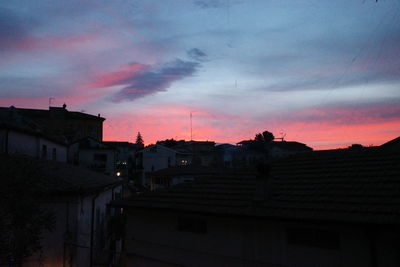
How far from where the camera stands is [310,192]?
10055 mm

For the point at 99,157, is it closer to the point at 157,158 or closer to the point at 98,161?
the point at 98,161

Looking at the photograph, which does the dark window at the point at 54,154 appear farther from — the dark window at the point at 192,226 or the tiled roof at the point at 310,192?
the dark window at the point at 192,226

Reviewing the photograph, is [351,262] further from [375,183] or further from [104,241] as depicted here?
[104,241]

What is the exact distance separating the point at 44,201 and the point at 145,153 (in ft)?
178

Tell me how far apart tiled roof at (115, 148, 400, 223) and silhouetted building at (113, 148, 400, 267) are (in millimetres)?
25

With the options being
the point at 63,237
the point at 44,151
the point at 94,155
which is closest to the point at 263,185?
the point at 63,237

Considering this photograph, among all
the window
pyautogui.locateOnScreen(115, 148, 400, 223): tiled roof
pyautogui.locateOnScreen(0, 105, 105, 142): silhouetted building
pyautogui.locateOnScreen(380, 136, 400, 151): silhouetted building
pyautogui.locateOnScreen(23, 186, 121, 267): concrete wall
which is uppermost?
pyautogui.locateOnScreen(0, 105, 105, 142): silhouetted building

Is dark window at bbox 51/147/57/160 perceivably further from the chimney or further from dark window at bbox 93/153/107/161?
the chimney

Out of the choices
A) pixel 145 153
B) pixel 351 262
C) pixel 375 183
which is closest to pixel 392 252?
pixel 351 262

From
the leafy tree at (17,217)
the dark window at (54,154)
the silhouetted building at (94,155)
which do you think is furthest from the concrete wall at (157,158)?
the leafy tree at (17,217)

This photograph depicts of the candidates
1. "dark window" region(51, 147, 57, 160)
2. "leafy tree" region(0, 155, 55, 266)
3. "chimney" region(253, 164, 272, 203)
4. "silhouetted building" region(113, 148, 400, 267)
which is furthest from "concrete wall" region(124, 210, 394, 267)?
"dark window" region(51, 147, 57, 160)

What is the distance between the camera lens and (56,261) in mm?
13289

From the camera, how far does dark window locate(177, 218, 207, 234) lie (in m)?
10.9

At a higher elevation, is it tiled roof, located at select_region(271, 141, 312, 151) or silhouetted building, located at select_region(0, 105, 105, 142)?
silhouetted building, located at select_region(0, 105, 105, 142)
